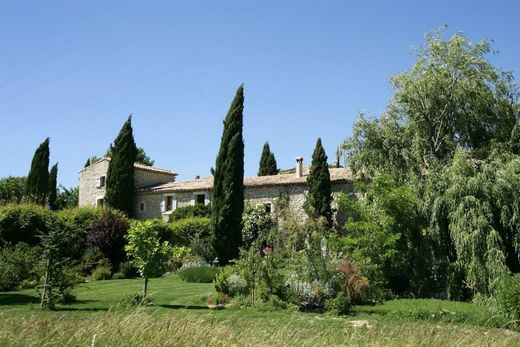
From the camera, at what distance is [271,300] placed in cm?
1505

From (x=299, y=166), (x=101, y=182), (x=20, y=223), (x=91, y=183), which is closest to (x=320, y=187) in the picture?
(x=299, y=166)

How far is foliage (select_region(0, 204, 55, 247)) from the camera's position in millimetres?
22953

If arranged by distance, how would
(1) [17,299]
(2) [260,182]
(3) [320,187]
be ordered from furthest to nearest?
(2) [260,182] → (3) [320,187] → (1) [17,299]

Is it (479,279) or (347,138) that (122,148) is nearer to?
(347,138)

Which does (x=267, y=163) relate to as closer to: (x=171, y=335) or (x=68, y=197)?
(x=68, y=197)

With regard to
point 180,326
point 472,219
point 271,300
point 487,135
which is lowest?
point 271,300

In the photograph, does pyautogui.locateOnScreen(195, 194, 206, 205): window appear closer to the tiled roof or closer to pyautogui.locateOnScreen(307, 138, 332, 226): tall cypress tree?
the tiled roof

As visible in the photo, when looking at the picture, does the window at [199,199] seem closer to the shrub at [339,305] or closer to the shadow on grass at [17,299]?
the shadow on grass at [17,299]

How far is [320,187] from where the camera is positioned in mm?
28062

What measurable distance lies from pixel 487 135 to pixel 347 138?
18.3ft

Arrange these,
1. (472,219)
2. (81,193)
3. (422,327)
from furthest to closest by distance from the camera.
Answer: (81,193) → (472,219) → (422,327)

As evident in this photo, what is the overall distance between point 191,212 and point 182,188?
7.97 feet

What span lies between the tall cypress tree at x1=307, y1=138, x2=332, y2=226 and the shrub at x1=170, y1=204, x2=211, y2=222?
7.48 metres

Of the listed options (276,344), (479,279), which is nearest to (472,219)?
(479,279)
